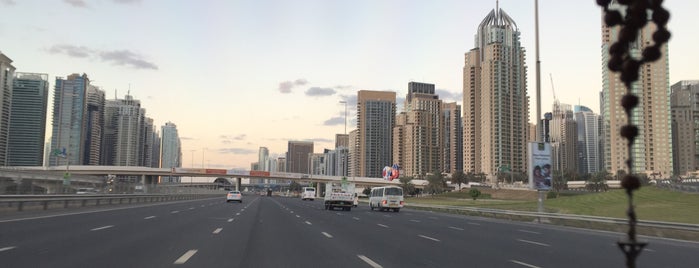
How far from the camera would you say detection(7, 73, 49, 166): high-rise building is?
634 ft

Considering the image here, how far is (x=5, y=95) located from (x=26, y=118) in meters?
36.3

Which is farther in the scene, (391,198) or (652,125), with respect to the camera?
(652,125)

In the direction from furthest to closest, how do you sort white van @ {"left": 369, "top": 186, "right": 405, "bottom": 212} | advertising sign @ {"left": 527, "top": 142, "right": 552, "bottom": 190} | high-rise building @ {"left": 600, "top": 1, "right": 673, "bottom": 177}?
high-rise building @ {"left": 600, "top": 1, "right": 673, "bottom": 177} < white van @ {"left": 369, "top": 186, "right": 405, "bottom": 212} < advertising sign @ {"left": 527, "top": 142, "right": 552, "bottom": 190}

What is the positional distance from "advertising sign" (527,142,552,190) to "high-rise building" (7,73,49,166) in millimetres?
200829

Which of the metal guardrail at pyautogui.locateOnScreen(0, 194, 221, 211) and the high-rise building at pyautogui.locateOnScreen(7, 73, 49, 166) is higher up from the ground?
the high-rise building at pyautogui.locateOnScreen(7, 73, 49, 166)

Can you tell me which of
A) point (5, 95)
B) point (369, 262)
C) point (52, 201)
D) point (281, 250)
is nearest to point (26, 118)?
point (5, 95)

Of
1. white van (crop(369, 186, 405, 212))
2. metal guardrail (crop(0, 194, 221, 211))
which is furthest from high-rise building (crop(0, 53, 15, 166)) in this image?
white van (crop(369, 186, 405, 212))

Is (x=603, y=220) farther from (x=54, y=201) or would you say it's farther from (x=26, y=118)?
(x=26, y=118)

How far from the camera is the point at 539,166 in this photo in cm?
3597

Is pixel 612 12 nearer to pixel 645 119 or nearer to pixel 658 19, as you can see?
pixel 658 19

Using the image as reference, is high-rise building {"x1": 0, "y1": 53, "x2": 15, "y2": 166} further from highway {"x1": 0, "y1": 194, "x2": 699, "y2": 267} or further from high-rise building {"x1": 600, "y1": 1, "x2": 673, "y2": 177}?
high-rise building {"x1": 600, "y1": 1, "x2": 673, "y2": 177}

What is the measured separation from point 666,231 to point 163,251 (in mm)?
23854

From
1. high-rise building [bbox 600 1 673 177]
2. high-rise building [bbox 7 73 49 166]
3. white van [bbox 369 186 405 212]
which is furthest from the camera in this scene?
high-rise building [bbox 7 73 49 166]

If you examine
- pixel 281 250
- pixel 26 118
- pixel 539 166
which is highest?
pixel 26 118
